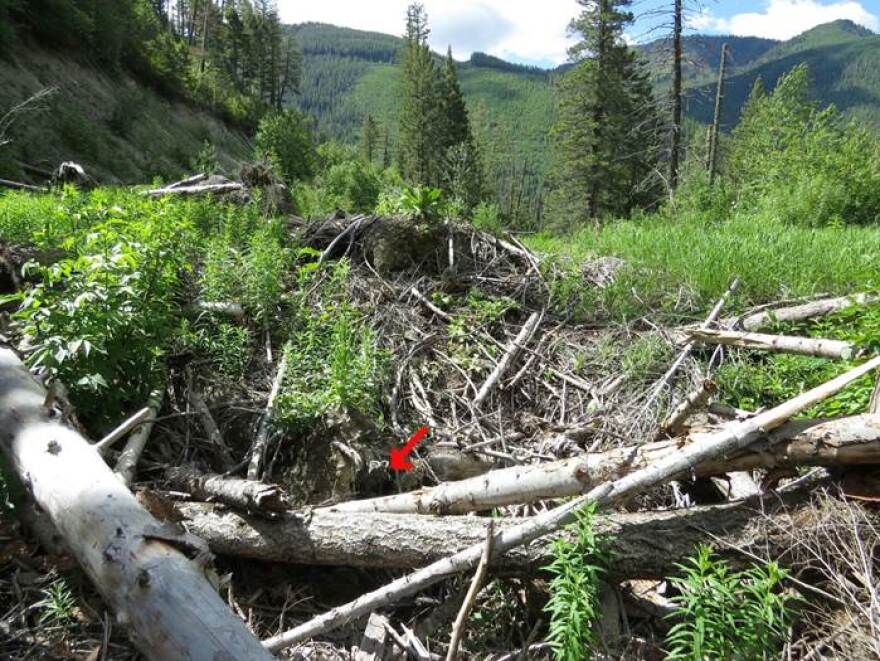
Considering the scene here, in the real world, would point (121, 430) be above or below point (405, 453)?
above

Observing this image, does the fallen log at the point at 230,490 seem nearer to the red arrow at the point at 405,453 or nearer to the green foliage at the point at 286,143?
the red arrow at the point at 405,453

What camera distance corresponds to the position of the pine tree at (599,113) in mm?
23938

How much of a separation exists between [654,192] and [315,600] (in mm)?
30841

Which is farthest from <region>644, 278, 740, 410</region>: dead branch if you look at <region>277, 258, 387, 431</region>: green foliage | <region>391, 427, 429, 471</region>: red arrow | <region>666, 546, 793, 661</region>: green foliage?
<region>277, 258, 387, 431</region>: green foliage

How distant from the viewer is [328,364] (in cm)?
411

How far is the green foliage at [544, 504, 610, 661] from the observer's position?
2031 millimetres

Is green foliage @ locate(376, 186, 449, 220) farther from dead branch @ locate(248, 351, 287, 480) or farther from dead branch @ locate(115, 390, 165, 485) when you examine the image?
dead branch @ locate(115, 390, 165, 485)

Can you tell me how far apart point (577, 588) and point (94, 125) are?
24.7 metres

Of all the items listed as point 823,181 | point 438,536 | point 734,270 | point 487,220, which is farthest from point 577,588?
point 823,181

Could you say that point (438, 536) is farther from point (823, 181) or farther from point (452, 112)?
point (452, 112)

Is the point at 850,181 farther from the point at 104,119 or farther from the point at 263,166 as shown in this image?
the point at 104,119

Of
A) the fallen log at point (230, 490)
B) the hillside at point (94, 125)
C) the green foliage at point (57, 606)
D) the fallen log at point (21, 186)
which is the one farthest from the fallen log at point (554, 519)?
the hillside at point (94, 125)

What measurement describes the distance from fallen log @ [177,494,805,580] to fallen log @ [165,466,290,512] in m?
0.08

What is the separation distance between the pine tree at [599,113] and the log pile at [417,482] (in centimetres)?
2026
